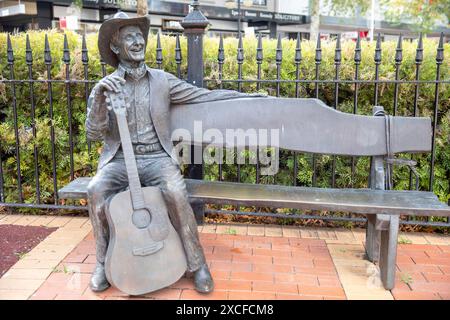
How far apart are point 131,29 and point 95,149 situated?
1825 mm

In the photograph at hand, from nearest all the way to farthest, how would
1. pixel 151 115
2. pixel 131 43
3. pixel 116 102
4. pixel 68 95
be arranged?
pixel 116 102
pixel 131 43
pixel 151 115
pixel 68 95

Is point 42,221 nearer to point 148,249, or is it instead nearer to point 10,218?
point 10,218

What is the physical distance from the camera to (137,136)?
3422mm

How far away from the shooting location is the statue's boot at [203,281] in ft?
10.4

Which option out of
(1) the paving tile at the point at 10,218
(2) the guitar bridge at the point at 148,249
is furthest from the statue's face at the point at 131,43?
(1) the paving tile at the point at 10,218

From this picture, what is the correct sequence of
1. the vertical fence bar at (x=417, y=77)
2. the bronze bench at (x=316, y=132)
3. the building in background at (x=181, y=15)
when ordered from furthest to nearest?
the building in background at (x=181, y=15)
the vertical fence bar at (x=417, y=77)
the bronze bench at (x=316, y=132)

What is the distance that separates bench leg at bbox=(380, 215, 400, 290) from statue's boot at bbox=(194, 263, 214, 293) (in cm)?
121

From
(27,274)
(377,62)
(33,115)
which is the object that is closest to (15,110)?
(33,115)

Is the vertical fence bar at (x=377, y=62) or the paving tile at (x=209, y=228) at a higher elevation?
the vertical fence bar at (x=377, y=62)

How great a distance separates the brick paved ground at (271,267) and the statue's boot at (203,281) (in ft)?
0.15

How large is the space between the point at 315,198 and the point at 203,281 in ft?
3.38

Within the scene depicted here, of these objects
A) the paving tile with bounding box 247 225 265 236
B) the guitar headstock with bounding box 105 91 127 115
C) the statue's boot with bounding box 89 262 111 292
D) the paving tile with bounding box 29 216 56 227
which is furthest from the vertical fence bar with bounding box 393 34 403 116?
the paving tile with bounding box 29 216 56 227

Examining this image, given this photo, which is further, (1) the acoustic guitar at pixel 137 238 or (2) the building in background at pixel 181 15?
(2) the building in background at pixel 181 15

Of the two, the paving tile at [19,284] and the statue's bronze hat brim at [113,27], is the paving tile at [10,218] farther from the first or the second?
the statue's bronze hat brim at [113,27]
